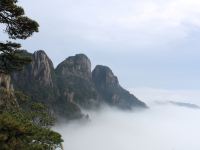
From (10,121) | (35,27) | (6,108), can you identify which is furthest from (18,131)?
(6,108)

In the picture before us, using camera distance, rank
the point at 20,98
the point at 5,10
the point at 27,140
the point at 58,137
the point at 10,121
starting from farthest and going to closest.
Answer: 1. the point at 20,98
2. the point at 58,137
3. the point at 27,140
4. the point at 10,121
5. the point at 5,10

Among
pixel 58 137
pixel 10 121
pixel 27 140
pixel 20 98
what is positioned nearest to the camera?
pixel 10 121

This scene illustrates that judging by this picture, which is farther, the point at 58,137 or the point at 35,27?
the point at 58,137

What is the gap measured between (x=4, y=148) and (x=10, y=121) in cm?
386

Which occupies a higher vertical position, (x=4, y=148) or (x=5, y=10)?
(x=5, y=10)

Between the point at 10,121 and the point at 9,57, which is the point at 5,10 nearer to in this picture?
the point at 9,57

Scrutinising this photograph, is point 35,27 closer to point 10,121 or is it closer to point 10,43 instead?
point 10,43

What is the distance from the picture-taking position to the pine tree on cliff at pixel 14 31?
120ft

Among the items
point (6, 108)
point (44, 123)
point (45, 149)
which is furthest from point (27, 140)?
point (44, 123)

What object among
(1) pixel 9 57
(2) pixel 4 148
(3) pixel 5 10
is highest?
(3) pixel 5 10

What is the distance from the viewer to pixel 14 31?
37438 millimetres

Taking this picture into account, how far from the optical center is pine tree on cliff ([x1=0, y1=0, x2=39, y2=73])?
36.5 metres

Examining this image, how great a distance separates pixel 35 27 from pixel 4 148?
14.5 metres

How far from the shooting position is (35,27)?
37156 millimetres
